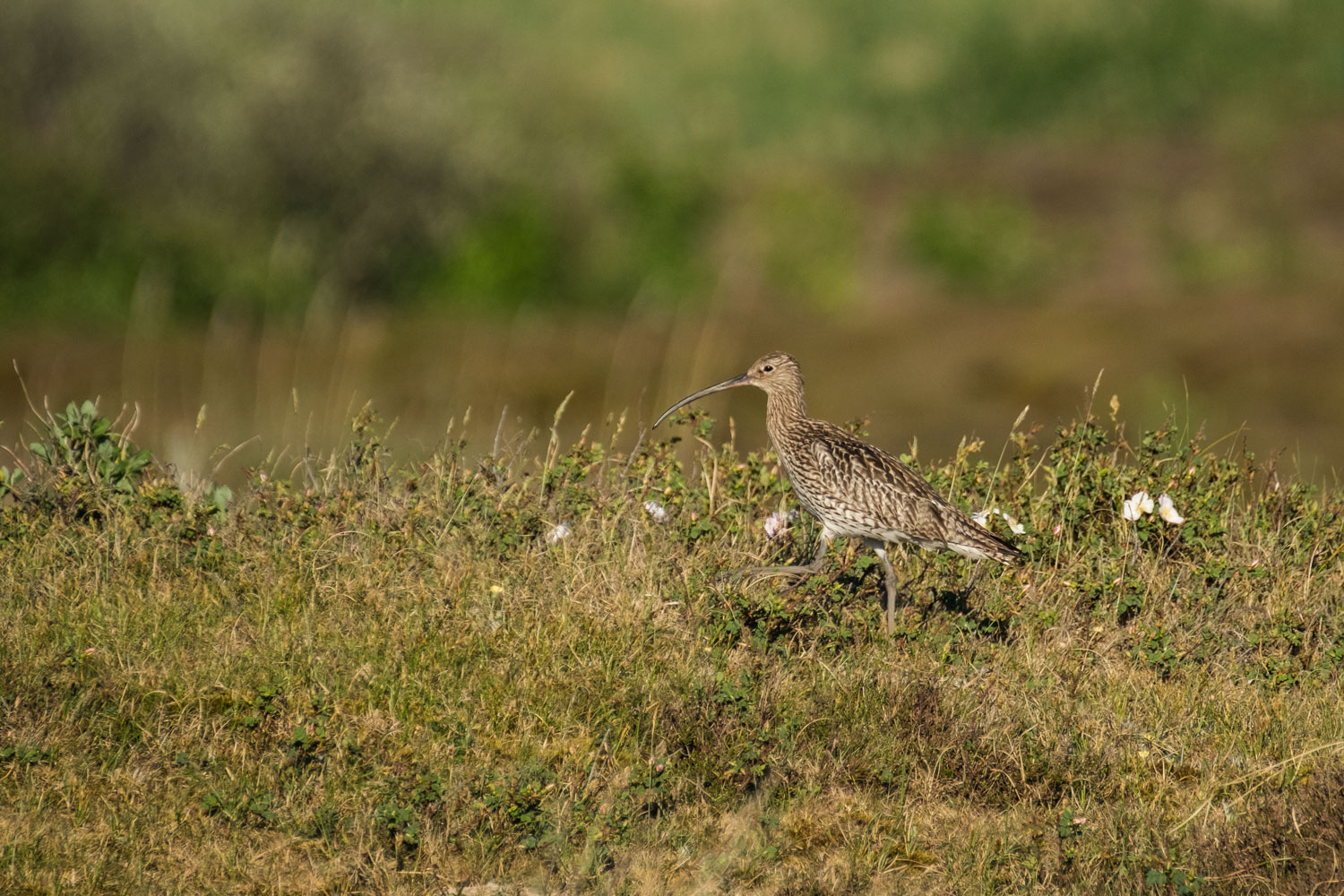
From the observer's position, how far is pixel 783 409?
26.3ft

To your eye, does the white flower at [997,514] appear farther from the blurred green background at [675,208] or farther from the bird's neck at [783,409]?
the blurred green background at [675,208]

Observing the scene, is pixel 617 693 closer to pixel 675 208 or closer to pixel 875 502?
pixel 875 502

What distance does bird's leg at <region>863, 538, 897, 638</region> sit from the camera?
261 inches

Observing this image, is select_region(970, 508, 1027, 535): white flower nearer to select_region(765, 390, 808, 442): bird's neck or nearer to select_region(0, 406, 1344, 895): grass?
select_region(0, 406, 1344, 895): grass

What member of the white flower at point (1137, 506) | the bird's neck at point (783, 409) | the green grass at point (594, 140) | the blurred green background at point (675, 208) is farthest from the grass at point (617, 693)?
the green grass at point (594, 140)

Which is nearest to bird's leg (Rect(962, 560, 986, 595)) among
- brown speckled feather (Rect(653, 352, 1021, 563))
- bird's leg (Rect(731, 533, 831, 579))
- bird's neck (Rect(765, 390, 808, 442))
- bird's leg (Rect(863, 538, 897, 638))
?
brown speckled feather (Rect(653, 352, 1021, 563))

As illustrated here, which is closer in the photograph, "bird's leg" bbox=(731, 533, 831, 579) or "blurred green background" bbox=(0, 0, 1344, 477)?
"bird's leg" bbox=(731, 533, 831, 579)

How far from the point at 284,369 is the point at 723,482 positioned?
554 inches

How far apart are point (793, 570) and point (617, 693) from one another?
4.18ft

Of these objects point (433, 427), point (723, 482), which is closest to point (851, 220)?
point (433, 427)

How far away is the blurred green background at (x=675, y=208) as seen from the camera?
22797 millimetres

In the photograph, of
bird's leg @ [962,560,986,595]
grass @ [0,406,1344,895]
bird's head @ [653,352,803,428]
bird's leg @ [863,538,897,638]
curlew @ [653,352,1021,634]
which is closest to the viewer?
grass @ [0,406,1344,895]

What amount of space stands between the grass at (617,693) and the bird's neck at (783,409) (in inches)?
14.1

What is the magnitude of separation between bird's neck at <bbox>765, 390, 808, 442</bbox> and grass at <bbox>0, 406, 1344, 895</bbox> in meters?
0.36
